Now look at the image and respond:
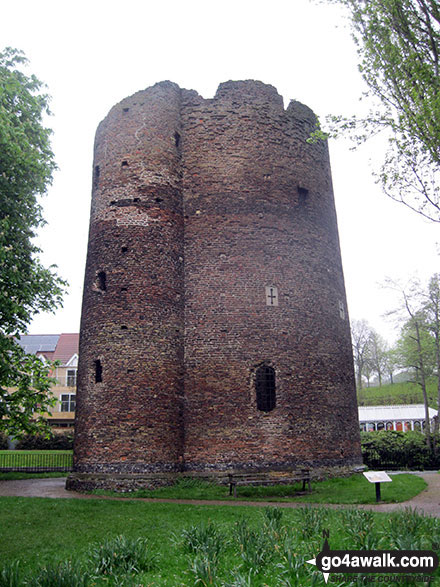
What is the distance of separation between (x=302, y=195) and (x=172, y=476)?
11.4 metres

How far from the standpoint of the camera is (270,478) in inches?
657

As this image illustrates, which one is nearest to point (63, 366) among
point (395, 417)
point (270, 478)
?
point (395, 417)

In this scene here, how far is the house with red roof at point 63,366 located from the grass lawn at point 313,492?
26.6 m

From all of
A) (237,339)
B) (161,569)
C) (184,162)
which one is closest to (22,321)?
(161,569)

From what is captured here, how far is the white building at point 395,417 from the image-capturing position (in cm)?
4109

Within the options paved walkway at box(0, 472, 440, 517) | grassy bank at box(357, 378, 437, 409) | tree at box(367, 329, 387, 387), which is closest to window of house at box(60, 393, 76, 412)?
paved walkway at box(0, 472, 440, 517)

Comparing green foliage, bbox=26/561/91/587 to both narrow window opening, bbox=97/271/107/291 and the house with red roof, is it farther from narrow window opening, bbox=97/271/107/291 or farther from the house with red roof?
the house with red roof

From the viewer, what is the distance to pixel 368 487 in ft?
53.1

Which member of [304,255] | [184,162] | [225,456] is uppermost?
[184,162]

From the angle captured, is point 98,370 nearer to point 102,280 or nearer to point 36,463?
point 102,280

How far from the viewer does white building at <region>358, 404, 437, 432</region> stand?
41094 millimetres

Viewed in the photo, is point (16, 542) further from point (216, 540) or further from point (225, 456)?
point (225, 456)

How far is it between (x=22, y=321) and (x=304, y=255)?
1107cm

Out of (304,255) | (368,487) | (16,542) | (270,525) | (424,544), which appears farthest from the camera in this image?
(304,255)
